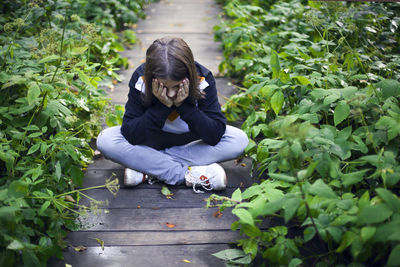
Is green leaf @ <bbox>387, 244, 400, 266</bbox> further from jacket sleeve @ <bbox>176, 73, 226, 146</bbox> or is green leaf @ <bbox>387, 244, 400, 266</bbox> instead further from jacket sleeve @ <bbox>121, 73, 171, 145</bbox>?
jacket sleeve @ <bbox>121, 73, 171, 145</bbox>

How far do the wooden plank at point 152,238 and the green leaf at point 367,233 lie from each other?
82 cm

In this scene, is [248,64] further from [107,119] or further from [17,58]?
[17,58]

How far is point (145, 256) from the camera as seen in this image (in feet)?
7.09

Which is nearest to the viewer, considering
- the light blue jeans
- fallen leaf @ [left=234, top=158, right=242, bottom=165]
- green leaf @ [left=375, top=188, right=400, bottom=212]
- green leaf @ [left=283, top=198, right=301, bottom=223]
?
green leaf @ [left=375, top=188, right=400, bottom=212]

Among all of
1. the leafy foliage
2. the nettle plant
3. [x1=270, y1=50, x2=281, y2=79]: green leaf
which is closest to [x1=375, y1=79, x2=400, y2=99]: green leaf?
the nettle plant

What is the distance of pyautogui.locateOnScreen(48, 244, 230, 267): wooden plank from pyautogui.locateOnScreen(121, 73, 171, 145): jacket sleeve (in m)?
0.76

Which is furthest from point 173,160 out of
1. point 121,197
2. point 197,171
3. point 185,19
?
point 185,19

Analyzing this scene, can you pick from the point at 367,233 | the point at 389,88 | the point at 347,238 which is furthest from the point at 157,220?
the point at 389,88

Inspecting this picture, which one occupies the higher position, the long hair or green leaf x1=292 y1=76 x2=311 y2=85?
the long hair

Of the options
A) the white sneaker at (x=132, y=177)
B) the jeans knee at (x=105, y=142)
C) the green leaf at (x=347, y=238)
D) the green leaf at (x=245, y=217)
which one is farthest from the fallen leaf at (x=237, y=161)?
the green leaf at (x=347, y=238)

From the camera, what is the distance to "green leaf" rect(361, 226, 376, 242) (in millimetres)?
1582

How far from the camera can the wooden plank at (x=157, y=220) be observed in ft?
7.80

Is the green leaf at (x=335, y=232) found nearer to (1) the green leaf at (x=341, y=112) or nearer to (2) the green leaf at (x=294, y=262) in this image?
(2) the green leaf at (x=294, y=262)

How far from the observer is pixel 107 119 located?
3.21 meters
